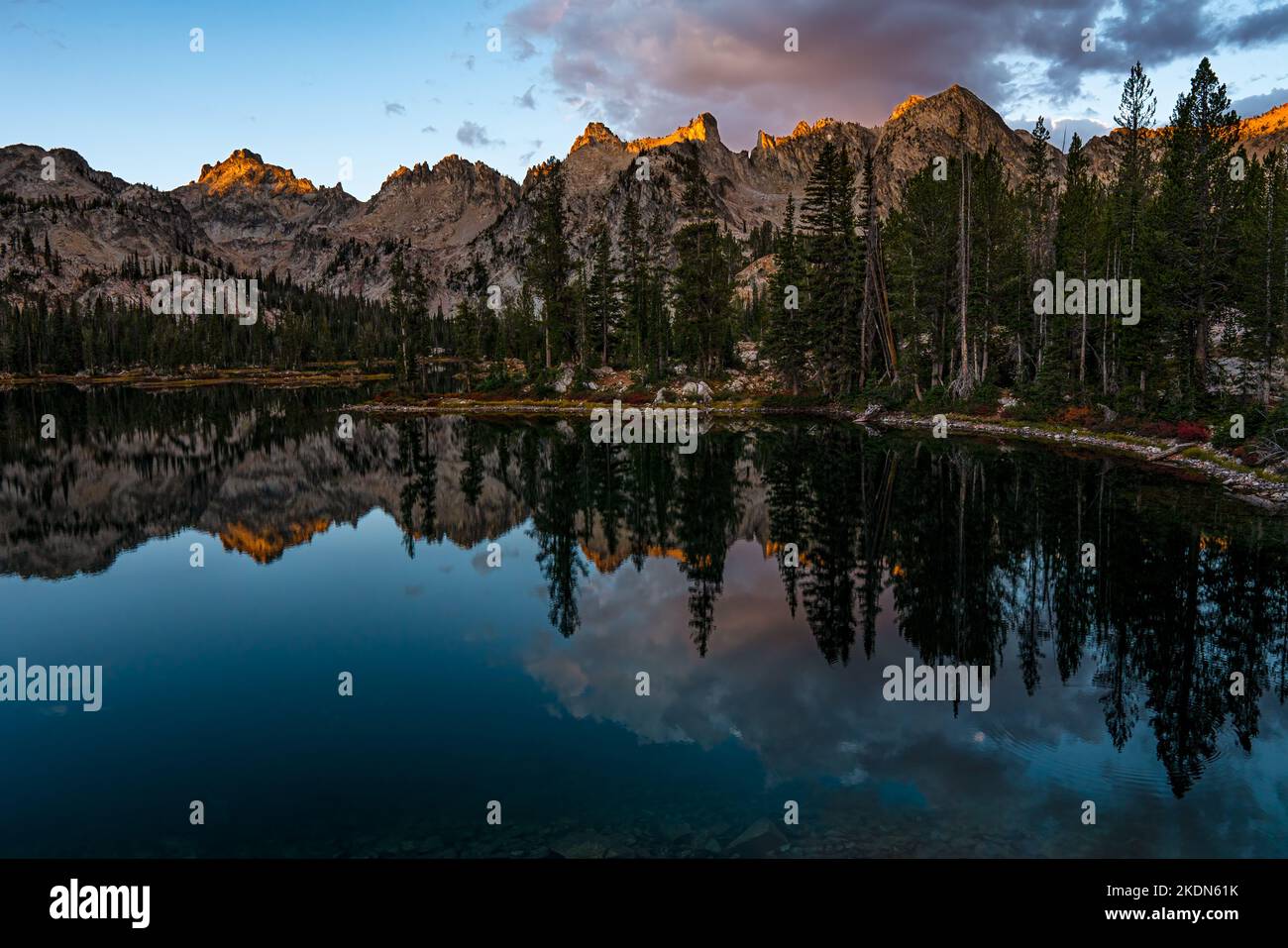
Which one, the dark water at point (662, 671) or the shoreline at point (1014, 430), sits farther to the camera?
the shoreline at point (1014, 430)

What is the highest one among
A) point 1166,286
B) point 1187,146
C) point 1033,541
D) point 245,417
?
point 1187,146

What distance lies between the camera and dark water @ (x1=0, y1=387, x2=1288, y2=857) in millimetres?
11984

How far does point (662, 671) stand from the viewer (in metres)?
18.6

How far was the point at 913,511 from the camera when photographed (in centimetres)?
3300

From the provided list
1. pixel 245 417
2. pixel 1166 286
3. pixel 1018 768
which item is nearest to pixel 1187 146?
pixel 1166 286

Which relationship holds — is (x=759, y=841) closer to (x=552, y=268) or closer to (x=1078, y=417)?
(x=1078, y=417)

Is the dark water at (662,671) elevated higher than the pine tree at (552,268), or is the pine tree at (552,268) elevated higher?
the pine tree at (552,268)

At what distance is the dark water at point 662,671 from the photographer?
39.3 feet

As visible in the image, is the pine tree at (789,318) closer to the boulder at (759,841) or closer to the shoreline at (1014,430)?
the shoreline at (1014,430)

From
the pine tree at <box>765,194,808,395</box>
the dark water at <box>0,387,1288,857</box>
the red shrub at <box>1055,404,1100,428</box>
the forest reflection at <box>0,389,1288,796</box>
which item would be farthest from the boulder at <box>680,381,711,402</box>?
the dark water at <box>0,387,1288,857</box>

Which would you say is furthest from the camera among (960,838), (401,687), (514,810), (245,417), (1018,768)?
(245,417)

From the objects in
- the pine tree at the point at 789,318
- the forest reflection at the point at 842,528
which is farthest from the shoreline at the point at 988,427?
the pine tree at the point at 789,318
